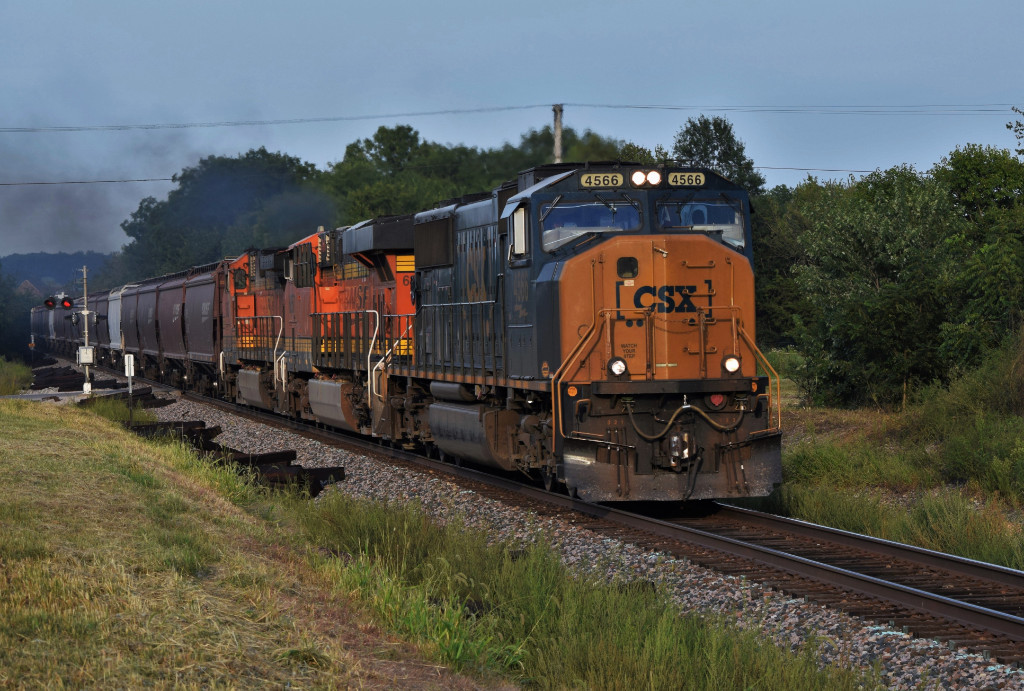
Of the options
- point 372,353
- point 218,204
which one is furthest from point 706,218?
point 218,204

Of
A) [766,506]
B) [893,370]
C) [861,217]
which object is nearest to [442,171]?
[861,217]

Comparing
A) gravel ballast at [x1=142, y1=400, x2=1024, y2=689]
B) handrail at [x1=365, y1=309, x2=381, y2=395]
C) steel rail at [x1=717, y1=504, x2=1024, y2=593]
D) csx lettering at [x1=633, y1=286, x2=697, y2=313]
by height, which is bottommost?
gravel ballast at [x1=142, y1=400, x2=1024, y2=689]

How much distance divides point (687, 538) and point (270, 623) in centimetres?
530

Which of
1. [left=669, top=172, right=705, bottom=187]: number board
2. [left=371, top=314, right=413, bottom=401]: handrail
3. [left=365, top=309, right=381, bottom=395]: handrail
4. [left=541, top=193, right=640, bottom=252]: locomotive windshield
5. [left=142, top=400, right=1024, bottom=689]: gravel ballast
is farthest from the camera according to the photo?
[left=365, top=309, right=381, bottom=395]: handrail

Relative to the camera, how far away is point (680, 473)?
11688 mm

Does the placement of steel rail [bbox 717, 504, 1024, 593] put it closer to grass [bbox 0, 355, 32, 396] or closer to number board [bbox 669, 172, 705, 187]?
number board [bbox 669, 172, 705, 187]

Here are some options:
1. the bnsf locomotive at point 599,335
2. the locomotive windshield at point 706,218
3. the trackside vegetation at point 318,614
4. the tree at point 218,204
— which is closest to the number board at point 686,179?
the bnsf locomotive at point 599,335

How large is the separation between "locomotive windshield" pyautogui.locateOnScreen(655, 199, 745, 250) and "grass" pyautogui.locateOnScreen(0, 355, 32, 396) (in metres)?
29.0

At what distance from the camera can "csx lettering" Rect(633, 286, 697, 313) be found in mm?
11891

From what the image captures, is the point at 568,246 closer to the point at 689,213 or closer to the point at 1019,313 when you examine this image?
the point at 689,213

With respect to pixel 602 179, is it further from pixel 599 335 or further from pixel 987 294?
pixel 987 294

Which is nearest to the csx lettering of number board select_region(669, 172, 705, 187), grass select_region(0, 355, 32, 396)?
number board select_region(669, 172, 705, 187)

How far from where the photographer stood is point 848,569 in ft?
30.8

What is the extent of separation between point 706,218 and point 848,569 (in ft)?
15.0
